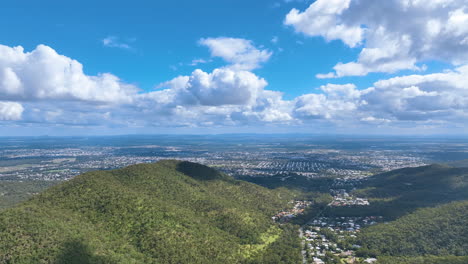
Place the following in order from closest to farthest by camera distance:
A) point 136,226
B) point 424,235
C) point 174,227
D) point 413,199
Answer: point 136,226 < point 174,227 < point 424,235 < point 413,199

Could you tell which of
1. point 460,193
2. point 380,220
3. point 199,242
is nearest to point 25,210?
point 199,242

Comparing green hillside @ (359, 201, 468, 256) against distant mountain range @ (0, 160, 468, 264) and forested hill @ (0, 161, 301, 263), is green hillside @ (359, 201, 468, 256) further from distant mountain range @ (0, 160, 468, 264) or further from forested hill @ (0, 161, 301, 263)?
forested hill @ (0, 161, 301, 263)

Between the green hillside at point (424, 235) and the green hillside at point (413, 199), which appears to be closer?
the green hillside at point (424, 235)

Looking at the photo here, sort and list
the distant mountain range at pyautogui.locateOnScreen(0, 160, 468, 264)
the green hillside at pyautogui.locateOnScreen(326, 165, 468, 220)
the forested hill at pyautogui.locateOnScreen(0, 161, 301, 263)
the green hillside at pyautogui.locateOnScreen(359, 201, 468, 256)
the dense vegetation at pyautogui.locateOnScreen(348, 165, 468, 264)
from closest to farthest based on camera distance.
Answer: the forested hill at pyautogui.locateOnScreen(0, 161, 301, 263) → the distant mountain range at pyautogui.locateOnScreen(0, 160, 468, 264) → the dense vegetation at pyautogui.locateOnScreen(348, 165, 468, 264) → the green hillside at pyautogui.locateOnScreen(359, 201, 468, 256) → the green hillside at pyautogui.locateOnScreen(326, 165, 468, 220)

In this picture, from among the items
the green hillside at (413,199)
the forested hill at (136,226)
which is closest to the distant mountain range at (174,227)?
the forested hill at (136,226)

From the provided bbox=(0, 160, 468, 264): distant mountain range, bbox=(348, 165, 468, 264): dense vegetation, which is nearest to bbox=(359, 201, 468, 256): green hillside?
bbox=(348, 165, 468, 264): dense vegetation

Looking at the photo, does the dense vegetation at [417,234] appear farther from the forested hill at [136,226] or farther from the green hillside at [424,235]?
the forested hill at [136,226]

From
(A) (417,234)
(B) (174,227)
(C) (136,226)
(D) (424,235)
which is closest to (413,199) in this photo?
(D) (424,235)

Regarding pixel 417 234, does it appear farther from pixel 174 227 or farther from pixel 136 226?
pixel 136 226

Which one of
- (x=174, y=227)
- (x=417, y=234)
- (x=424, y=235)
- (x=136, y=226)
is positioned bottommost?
(x=424, y=235)
